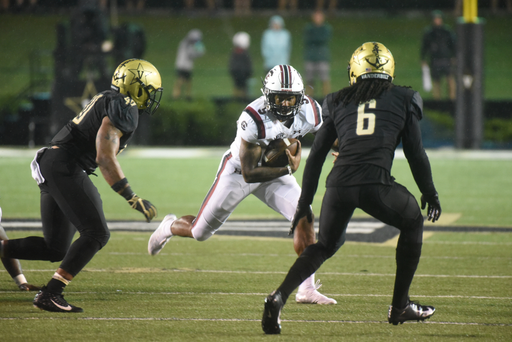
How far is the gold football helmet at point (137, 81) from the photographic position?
5.17 m

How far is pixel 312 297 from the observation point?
511 cm

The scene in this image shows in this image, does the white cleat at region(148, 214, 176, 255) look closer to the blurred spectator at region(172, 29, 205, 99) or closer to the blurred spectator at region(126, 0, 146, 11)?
the blurred spectator at region(172, 29, 205, 99)

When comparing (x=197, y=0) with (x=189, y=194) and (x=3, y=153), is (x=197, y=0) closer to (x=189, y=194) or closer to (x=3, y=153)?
(x=3, y=153)

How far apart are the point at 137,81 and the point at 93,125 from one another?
17.0 inches

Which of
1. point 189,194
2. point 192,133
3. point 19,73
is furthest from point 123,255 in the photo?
point 19,73

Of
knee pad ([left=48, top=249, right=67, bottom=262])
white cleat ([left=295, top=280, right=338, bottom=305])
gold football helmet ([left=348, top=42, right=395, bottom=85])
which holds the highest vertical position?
gold football helmet ([left=348, top=42, right=395, bottom=85])

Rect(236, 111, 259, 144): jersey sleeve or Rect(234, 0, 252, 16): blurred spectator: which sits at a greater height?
Rect(236, 111, 259, 144): jersey sleeve

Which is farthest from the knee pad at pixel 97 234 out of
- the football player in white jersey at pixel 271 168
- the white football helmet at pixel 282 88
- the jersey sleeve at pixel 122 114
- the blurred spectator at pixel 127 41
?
the blurred spectator at pixel 127 41

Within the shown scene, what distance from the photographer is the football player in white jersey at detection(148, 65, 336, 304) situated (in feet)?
17.1

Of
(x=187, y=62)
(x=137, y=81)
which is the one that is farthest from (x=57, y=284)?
(x=187, y=62)

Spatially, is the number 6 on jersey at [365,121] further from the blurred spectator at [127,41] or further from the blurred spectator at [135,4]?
the blurred spectator at [135,4]

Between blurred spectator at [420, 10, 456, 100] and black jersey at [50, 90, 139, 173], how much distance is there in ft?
44.2

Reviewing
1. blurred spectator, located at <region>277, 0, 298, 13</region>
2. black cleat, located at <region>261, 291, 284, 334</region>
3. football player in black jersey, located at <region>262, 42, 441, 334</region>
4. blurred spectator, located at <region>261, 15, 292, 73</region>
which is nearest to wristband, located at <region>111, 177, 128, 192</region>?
football player in black jersey, located at <region>262, 42, 441, 334</region>

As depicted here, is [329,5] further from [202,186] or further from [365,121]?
[365,121]
